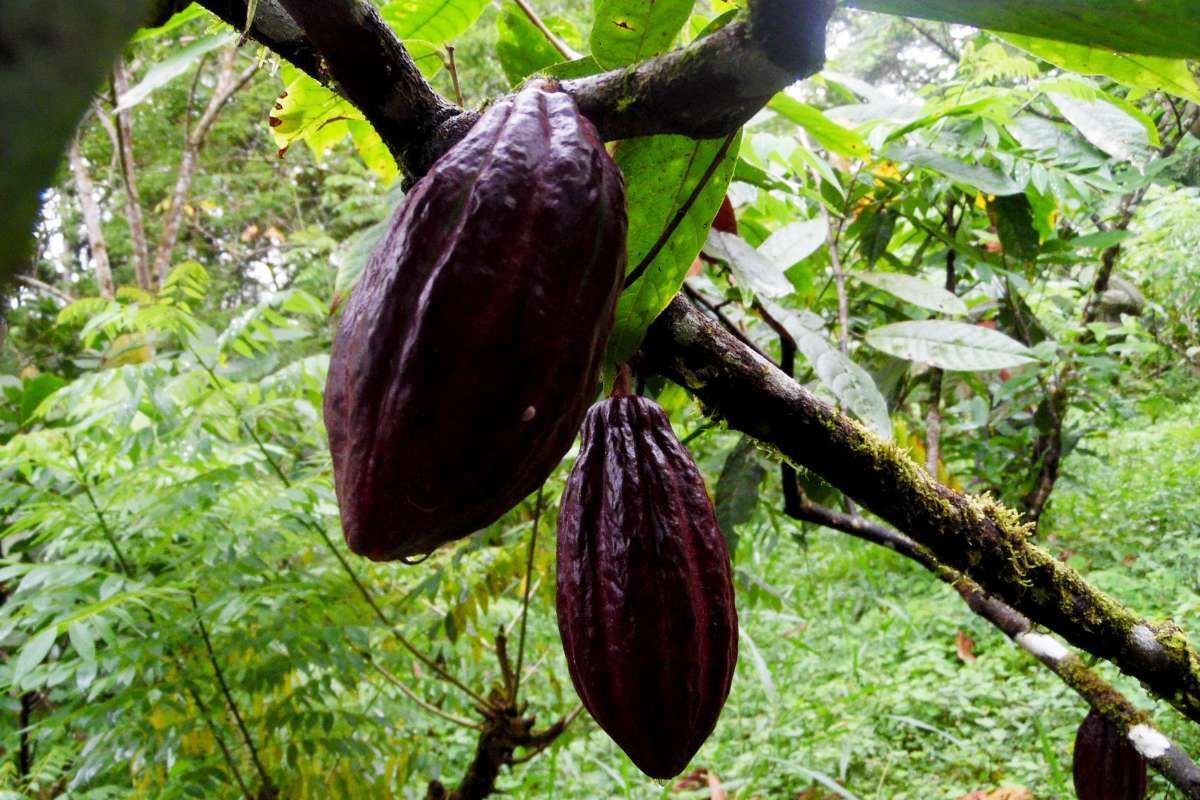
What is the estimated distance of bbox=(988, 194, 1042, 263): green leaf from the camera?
5.00ft

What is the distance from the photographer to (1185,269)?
3.31 metres

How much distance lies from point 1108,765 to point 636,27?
1.35 meters

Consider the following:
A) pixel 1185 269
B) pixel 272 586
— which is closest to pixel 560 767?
pixel 272 586

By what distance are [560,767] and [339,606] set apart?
1294 mm

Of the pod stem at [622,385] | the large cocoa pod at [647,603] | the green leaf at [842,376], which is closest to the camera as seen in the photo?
the large cocoa pod at [647,603]

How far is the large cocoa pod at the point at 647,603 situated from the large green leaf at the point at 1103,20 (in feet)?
1.28

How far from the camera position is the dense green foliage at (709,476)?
3.53 feet

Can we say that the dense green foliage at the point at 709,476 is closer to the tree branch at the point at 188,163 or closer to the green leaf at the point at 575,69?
the green leaf at the point at 575,69

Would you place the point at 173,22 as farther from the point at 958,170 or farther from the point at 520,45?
the point at 958,170

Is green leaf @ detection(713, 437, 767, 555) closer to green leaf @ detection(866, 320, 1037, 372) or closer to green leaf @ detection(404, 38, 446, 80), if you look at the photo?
green leaf @ detection(866, 320, 1037, 372)

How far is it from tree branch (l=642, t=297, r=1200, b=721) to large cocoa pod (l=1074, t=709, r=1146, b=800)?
1.41 feet

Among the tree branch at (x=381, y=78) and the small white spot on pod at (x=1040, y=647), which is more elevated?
the tree branch at (x=381, y=78)

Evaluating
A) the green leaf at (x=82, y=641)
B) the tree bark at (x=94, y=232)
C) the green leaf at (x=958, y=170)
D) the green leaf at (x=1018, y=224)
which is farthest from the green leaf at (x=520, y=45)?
the tree bark at (x=94, y=232)

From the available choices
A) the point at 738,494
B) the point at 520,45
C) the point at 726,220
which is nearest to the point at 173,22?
the point at 520,45
